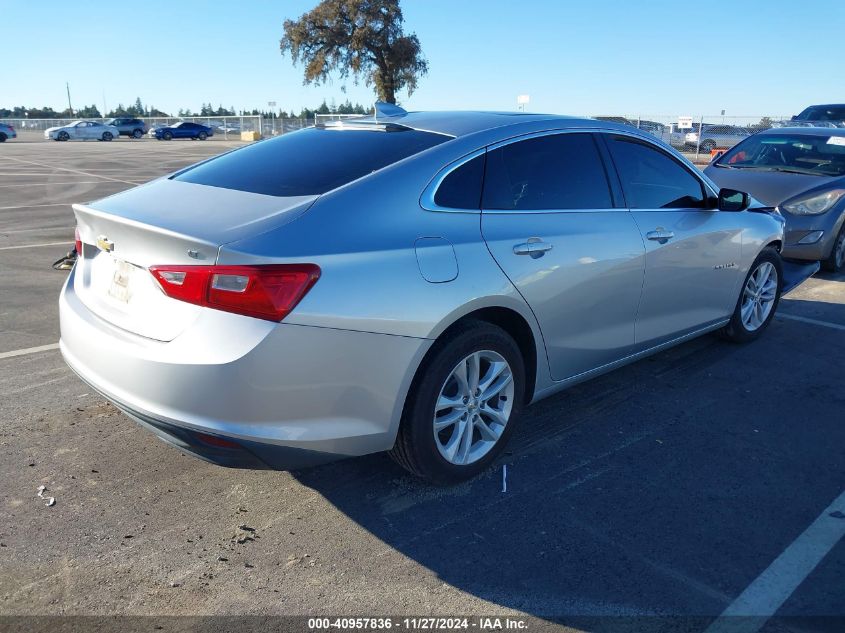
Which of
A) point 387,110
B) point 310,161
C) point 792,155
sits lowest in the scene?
point 792,155

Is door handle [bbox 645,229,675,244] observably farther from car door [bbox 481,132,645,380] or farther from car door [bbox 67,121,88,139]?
car door [bbox 67,121,88,139]

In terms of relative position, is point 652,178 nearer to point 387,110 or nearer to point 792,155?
point 387,110

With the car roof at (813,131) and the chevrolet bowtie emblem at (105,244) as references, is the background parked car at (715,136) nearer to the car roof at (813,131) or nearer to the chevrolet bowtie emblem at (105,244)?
the car roof at (813,131)

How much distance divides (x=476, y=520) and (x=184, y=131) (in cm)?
A: 5339

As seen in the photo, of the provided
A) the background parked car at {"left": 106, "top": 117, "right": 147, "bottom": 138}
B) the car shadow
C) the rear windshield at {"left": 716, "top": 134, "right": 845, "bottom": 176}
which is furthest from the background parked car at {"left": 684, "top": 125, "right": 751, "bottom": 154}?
the background parked car at {"left": 106, "top": 117, "right": 147, "bottom": 138}

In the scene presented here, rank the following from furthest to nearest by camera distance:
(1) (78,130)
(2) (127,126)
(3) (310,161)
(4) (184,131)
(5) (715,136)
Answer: (2) (127,126) → (4) (184,131) → (1) (78,130) → (5) (715,136) → (3) (310,161)

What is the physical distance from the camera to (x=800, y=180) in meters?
8.12

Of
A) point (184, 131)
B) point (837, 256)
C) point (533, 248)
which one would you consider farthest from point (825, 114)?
point (184, 131)

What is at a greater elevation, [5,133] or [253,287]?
[253,287]

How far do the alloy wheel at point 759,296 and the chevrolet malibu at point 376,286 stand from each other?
1.39 metres

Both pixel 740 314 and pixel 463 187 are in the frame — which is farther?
pixel 740 314

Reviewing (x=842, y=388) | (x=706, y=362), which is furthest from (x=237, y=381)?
(x=842, y=388)

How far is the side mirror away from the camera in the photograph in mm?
5014

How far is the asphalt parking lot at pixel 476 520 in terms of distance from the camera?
8.72 ft
